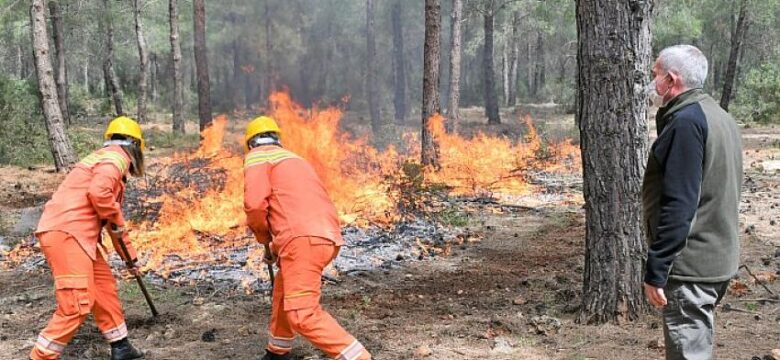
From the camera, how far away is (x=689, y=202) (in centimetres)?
298

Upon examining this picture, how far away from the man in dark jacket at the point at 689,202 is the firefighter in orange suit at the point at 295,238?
194 centimetres

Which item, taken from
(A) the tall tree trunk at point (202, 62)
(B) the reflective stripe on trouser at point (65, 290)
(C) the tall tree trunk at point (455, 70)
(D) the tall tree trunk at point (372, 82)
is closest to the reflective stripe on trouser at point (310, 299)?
(B) the reflective stripe on trouser at point (65, 290)

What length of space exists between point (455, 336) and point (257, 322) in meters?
1.84

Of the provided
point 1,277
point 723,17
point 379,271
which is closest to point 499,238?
point 379,271

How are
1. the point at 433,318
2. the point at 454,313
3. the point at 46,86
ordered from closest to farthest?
the point at 433,318, the point at 454,313, the point at 46,86

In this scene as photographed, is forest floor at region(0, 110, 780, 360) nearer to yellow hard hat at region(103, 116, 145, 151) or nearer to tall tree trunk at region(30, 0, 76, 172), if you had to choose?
yellow hard hat at region(103, 116, 145, 151)

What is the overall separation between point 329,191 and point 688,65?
6.90 metres

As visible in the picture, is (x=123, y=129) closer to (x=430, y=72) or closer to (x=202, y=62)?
(x=430, y=72)

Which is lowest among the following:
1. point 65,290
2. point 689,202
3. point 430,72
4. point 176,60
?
point 65,290

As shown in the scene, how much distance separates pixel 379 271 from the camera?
722 centimetres

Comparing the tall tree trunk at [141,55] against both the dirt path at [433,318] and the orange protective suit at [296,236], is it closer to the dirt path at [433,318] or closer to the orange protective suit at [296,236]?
the dirt path at [433,318]

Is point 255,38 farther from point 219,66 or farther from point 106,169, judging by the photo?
point 106,169

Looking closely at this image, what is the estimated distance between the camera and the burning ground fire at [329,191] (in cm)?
741

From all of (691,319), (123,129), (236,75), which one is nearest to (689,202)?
(691,319)
